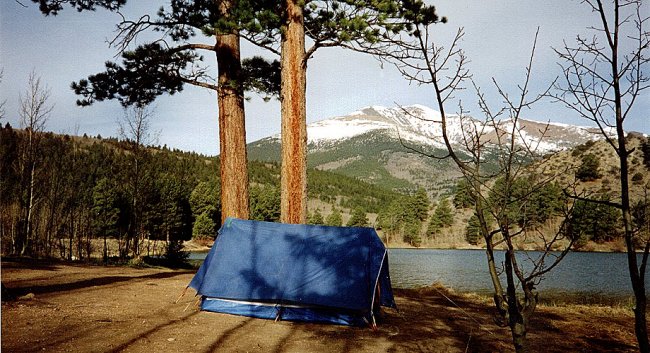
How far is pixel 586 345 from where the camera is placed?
6.50 meters

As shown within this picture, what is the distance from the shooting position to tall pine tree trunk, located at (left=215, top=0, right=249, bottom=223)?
9.55 meters

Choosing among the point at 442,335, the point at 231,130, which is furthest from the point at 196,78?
the point at 442,335

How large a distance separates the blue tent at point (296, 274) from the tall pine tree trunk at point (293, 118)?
3.49 feet

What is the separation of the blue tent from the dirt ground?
0.92 feet

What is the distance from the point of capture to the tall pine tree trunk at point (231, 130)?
31.3 feet

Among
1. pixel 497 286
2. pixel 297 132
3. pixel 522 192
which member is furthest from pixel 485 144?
pixel 297 132

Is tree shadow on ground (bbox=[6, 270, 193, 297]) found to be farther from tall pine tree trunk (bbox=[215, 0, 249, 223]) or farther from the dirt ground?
tall pine tree trunk (bbox=[215, 0, 249, 223])

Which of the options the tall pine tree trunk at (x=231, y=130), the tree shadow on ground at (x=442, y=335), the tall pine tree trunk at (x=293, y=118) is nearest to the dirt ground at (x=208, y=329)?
the tree shadow on ground at (x=442, y=335)

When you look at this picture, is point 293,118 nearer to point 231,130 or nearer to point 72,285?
point 231,130

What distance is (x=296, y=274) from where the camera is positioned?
7.18 m

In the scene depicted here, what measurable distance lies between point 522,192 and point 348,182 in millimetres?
144430

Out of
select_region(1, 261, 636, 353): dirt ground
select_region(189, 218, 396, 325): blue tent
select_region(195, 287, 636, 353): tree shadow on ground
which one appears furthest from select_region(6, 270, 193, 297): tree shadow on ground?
select_region(195, 287, 636, 353): tree shadow on ground

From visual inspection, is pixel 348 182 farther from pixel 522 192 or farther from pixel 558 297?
pixel 522 192

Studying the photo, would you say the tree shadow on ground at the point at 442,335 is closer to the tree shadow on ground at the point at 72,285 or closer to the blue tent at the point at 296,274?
the blue tent at the point at 296,274
